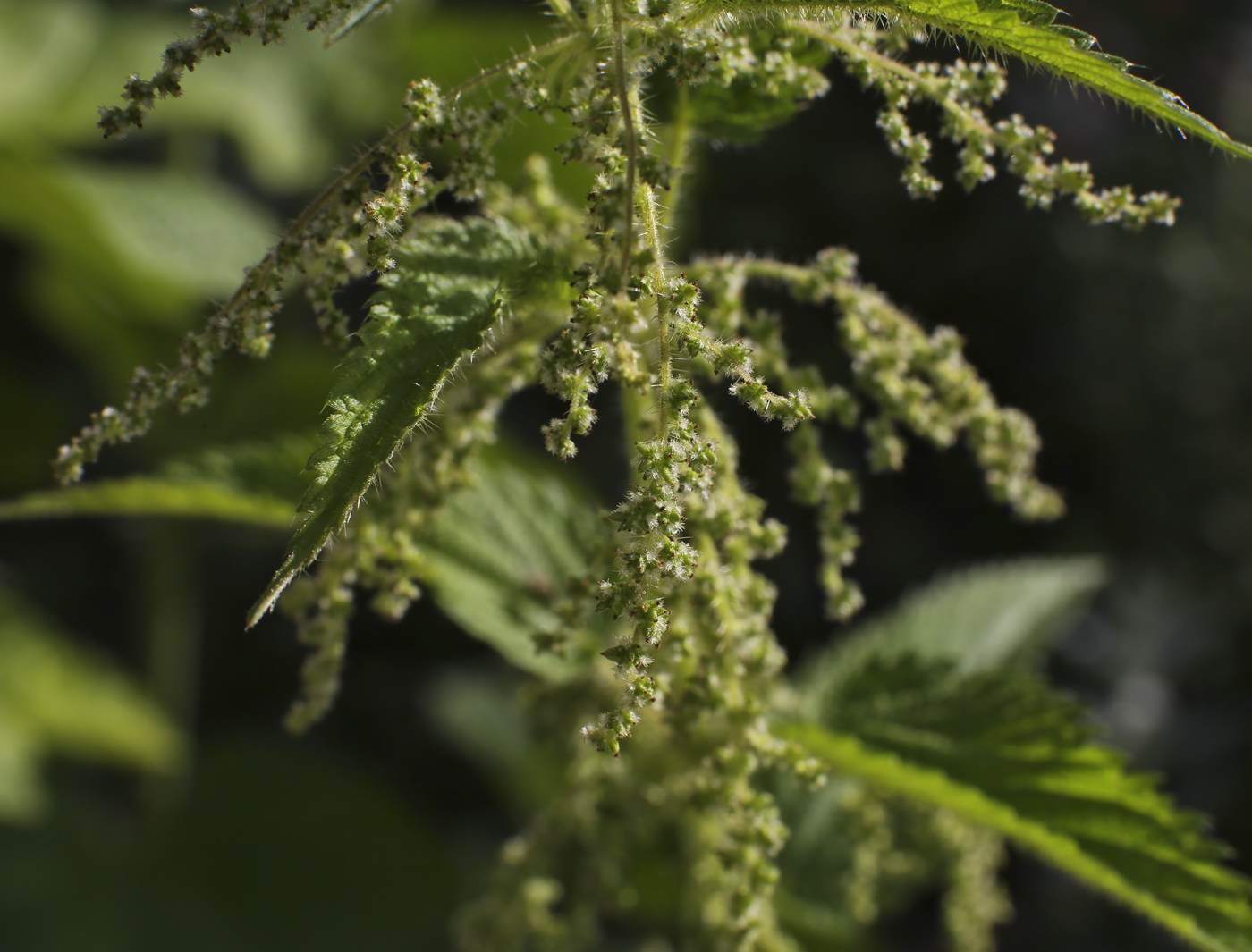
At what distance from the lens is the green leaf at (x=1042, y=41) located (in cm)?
98

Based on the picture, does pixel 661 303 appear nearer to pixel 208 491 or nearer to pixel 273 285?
pixel 273 285

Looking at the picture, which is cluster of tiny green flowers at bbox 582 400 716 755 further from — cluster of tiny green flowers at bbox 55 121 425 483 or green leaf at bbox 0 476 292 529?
green leaf at bbox 0 476 292 529

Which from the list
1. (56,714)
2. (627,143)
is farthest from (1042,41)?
(56,714)

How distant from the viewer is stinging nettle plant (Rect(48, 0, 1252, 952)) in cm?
100

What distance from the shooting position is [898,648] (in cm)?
223

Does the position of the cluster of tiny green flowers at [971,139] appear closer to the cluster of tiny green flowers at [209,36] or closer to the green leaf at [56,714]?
the cluster of tiny green flowers at [209,36]

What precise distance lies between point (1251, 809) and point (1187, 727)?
353 mm

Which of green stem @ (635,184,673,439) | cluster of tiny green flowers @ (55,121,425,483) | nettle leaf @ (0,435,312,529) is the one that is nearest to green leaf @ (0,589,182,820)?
nettle leaf @ (0,435,312,529)

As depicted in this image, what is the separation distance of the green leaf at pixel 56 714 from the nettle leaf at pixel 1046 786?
2.64 meters

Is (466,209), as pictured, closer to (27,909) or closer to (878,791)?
(27,909)

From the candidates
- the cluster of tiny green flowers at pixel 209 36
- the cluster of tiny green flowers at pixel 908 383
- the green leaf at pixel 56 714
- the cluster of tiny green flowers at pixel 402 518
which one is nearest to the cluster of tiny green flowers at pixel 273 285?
the cluster of tiny green flowers at pixel 209 36

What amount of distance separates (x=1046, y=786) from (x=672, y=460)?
2.89ft

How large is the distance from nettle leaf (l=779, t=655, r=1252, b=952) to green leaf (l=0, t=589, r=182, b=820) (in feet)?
8.66

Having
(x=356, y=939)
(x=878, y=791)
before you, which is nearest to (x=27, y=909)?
(x=356, y=939)
